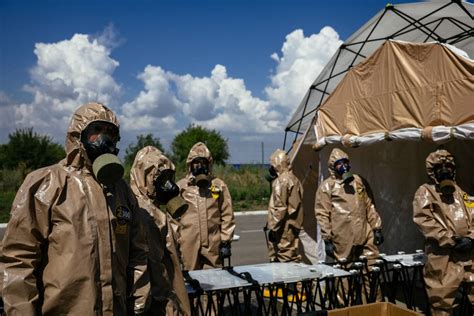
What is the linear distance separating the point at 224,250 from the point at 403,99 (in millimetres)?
2897

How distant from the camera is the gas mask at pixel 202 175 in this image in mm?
5419

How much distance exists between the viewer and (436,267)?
4.73 meters

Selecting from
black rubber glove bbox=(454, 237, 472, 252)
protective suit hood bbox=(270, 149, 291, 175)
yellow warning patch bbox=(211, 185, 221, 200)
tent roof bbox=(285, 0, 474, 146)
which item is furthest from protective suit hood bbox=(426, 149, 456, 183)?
protective suit hood bbox=(270, 149, 291, 175)

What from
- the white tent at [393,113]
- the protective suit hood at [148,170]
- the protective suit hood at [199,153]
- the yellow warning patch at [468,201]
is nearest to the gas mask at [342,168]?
the white tent at [393,113]

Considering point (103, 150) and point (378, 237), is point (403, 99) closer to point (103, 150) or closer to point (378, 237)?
point (378, 237)

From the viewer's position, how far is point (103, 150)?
8.00 ft

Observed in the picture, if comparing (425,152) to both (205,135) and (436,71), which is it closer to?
(436,71)

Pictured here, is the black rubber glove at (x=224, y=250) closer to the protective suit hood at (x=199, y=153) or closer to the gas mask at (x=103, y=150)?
the protective suit hood at (x=199, y=153)

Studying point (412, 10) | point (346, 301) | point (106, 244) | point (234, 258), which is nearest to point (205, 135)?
point (234, 258)

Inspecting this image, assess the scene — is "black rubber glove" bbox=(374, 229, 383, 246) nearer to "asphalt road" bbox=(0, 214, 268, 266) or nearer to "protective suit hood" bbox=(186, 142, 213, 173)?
"protective suit hood" bbox=(186, 142, 213, 173)

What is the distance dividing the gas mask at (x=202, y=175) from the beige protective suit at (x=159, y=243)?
167cm

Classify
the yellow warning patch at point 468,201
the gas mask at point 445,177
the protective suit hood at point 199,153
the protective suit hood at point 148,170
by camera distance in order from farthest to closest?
1. the protective suit hood at point 199,153
2. the yellow warning patch at point 468,201
3. the gas mask at point 445,177
4. the protective suit hood at point 148,170

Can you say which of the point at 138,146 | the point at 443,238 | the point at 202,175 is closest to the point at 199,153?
the point at 202,175

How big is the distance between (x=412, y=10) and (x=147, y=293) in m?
6.50
